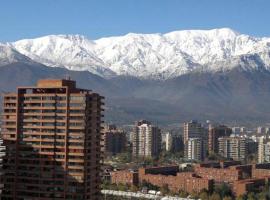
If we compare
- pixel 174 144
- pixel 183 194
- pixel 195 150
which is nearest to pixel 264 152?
pixel 195 150

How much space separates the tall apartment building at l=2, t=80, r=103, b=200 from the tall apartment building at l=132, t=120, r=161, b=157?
4442cm

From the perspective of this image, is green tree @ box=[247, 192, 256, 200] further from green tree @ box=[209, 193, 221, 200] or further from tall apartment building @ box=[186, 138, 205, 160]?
tall apartment building @ box=[186, 138, 205, 160]

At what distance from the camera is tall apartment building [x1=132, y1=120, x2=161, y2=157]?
75.6 meters

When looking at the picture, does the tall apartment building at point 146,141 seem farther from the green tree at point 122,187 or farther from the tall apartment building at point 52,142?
the tall apartment building at point 52,142

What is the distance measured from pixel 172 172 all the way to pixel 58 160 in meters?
29.3

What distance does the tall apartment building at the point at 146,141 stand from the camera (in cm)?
7556

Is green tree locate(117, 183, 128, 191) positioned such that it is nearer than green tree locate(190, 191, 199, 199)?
No

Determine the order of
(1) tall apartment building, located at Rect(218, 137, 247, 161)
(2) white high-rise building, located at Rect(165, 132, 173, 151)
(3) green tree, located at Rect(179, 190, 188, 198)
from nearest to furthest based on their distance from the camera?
1. (3) green tree, located at Rect(179, 190, 188, 198)
2. (1) tall apartment building, located at Rect(218, 137, 247, 161)
3. (2) white high-rise building, located at Rect(165, 132, 173, 151)

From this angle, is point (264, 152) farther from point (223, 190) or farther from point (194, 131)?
point (223, 190)

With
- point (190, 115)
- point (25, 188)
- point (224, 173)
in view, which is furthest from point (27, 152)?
point (190, 115)

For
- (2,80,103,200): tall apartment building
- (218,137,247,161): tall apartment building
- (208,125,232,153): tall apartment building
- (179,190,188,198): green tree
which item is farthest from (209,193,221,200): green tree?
(208,125,232,153): tall apartment building

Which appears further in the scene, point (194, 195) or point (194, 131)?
point (194, 131)

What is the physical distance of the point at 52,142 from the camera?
30.2 metres

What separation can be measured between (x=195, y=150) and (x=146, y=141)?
5.37 meters
